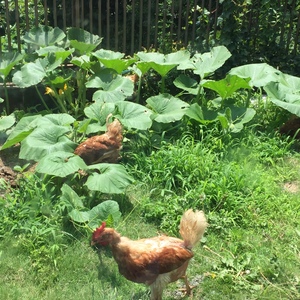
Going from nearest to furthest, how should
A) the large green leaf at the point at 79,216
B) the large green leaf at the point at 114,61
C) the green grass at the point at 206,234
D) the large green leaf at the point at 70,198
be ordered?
the green grass at the point at 206,234 < the large green leaf at the point at 79,216 < the large green leaf at the point at 70,198 < the large green leaf at the point at 114,61

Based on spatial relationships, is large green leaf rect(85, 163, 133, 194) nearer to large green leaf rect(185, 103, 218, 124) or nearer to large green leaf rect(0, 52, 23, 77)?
large green leaf rect(185, 103, 218, 124)

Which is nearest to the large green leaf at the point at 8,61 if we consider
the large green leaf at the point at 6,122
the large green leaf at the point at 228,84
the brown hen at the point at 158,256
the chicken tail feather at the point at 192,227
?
the large green leaf at the point at 6,122

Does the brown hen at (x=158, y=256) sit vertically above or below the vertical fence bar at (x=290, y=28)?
below

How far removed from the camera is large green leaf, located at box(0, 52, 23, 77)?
6551mm

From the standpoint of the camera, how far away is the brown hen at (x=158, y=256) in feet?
12.2

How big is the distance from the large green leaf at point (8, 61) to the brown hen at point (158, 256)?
3.43m

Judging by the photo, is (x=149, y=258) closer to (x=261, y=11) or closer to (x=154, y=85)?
(x=154, y=85)

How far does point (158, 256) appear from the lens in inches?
147

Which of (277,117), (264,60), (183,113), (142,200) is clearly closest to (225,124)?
(183,113)

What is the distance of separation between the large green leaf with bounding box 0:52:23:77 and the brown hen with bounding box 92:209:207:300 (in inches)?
135

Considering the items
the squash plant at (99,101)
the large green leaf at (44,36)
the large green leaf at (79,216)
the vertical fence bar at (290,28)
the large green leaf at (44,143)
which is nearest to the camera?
the large green leaf at (79,216)

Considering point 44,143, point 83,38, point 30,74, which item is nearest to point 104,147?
point 44,143

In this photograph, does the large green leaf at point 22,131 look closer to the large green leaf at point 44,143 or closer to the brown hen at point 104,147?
the large green leaf at point 44,143

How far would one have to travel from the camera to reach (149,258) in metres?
3.73
